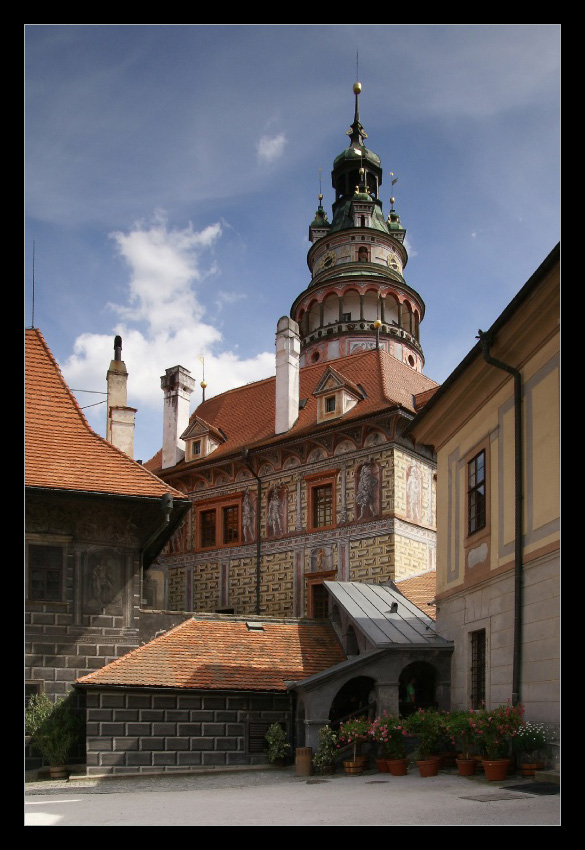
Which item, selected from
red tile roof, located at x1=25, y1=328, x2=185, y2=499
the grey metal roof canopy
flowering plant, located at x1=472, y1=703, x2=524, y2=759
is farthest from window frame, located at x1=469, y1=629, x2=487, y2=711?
red tile roof, located at x1=25, y1=328, x2=185, y2=499

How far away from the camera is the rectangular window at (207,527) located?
2794 centimetres

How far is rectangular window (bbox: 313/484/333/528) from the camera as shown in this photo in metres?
25.2

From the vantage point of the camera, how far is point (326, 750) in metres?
14.5

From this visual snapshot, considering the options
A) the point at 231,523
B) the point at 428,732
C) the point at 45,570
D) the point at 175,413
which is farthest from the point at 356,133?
the point at 428,732

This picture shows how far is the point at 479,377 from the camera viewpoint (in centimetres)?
1379

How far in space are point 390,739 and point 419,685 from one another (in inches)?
128

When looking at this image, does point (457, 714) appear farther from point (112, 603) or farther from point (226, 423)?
point (226, 423)

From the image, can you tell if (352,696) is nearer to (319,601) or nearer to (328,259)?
(319,601)

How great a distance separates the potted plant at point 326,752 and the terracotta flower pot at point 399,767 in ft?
4.88

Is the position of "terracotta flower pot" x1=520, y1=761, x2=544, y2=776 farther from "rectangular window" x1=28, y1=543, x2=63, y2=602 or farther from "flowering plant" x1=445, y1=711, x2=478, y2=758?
"rectangular window" x1=28, y1=543, x2=63, y2=602

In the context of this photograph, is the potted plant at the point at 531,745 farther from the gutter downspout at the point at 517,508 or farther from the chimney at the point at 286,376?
the chimney at the point at 286,376

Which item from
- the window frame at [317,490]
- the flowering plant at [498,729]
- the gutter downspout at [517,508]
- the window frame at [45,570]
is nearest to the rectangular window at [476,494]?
the gutter downspout at [517,508]
